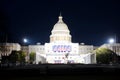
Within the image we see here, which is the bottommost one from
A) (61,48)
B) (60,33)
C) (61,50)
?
(61,50)

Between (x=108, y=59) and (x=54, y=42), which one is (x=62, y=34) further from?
(x=108, y=59)

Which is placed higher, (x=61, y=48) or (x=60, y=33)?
(x=60, y=33)

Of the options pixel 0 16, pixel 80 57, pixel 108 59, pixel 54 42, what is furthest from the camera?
pixel 54 42

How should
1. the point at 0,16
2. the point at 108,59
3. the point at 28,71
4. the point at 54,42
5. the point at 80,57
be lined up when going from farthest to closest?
the point at 54,42 < the point at 80,57 < the point at 108,59 < the point at 0,16 < the point at 28,71

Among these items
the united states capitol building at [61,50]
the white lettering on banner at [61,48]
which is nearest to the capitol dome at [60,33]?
the united states capitol building at [61,50]

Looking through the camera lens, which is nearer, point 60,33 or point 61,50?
point 61,50

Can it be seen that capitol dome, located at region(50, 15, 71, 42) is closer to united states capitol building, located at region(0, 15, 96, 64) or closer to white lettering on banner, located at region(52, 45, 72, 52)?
united states capitol building, located at region(0, 15, 96, 64)

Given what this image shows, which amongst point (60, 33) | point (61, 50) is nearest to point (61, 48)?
point (61, 50)

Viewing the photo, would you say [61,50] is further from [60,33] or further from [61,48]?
[60,33]

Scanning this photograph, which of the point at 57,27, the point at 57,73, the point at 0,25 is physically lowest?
the point at 57,73

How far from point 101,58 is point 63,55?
108 ft

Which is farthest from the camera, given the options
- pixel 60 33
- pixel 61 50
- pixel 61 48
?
pixel 60 33

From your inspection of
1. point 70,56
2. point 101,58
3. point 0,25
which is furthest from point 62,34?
point 0,25

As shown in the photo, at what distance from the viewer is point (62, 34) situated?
15300 centimetres
